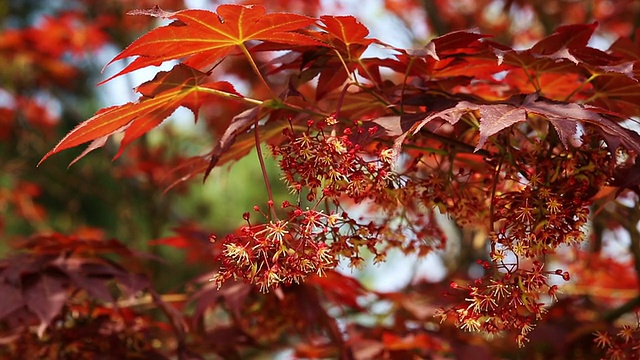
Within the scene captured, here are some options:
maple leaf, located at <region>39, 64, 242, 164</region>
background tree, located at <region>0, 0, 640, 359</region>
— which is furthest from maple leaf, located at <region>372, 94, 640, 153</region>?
maple leaf, located at <region>39, 64, 242, 164</region>

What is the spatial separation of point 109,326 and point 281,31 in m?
0.71

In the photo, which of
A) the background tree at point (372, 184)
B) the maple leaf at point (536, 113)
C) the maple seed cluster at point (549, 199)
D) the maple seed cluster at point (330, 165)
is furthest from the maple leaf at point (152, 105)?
the maple seed cluster at point (549, 199)

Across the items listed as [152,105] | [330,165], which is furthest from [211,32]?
[330,165]

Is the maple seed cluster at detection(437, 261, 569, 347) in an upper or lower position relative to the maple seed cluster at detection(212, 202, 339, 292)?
lower

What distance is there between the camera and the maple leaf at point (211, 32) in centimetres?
86

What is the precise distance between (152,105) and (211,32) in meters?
0.12

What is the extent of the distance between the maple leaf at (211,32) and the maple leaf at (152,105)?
0.09ft

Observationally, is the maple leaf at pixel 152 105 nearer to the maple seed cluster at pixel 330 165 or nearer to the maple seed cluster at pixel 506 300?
the maple seed cluster at pixel 330 165

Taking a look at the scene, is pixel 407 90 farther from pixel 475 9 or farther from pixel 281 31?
pixel 475 9

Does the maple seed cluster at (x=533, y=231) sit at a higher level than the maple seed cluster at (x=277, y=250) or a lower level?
lower

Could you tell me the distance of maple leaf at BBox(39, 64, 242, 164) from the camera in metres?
0.91

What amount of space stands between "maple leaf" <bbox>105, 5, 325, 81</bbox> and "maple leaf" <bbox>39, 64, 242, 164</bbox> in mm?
26

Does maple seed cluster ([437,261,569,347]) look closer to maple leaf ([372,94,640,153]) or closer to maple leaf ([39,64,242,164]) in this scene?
maple leaf ([372,94,640,153])

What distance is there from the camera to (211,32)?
2.97 feet
